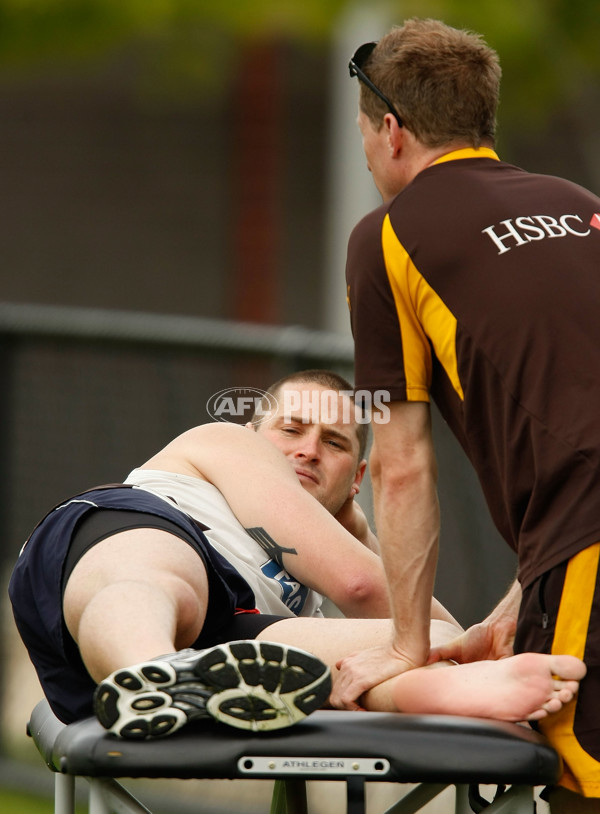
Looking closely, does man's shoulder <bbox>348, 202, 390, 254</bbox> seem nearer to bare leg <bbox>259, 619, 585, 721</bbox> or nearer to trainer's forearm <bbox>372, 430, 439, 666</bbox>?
trainer's forearm <bbox>372, 430, 439, 666</bbox>

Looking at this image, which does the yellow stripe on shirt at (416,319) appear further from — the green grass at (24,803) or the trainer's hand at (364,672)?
the green grass at (24,803)

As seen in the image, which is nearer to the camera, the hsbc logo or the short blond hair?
the hsbc logo

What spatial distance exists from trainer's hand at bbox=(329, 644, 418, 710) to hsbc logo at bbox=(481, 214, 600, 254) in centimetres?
84

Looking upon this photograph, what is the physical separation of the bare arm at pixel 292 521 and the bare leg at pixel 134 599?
1.18 feet

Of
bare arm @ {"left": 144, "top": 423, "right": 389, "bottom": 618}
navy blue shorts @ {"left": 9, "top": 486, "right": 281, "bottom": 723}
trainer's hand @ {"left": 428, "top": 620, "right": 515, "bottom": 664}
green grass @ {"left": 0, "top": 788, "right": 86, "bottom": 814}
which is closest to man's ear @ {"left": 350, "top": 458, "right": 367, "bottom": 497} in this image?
bare arm @ {"left": 144, "top": 423, "right": 389, "bottom": 618}

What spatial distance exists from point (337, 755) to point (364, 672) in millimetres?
432

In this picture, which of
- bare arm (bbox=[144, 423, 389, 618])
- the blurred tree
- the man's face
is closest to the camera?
bare arm (bbox=[144, 423, 389, 618])

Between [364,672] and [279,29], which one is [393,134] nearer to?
[364,672]

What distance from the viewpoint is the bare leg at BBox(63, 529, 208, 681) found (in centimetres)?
228

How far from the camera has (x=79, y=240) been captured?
43.4ft

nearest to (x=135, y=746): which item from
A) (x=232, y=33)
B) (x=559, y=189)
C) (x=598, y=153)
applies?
(x=559, y=189)

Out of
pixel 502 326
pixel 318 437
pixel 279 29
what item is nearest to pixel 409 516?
pixel 502 326

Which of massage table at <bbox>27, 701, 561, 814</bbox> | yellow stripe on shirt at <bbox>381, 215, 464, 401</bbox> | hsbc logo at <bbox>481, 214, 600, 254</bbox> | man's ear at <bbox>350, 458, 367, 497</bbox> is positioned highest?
hsbc logo at <bbox>481, 214, 600, 254</bbox>

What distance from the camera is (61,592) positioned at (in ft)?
8.54
